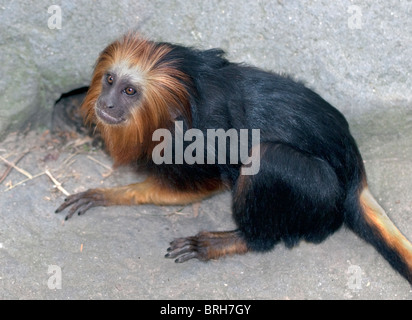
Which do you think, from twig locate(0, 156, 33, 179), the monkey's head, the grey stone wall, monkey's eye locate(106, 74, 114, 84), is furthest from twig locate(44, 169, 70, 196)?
monkey's eye locate(106, 74, 114, 84)

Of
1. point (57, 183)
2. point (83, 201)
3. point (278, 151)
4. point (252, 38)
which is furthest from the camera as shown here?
point (57, 183)

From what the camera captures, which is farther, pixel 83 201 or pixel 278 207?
pixel 83 201

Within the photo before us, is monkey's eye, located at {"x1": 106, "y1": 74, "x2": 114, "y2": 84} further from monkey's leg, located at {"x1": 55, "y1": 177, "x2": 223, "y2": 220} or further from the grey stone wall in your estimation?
the grey stone wall

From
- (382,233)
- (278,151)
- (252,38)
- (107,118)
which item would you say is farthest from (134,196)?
(382,233)

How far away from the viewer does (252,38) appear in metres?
5.76

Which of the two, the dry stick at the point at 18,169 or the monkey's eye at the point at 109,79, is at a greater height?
the monkey's eye at the point at 109,79

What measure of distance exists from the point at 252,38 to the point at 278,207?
1939 millimetres

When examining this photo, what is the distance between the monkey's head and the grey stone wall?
110 centimetres

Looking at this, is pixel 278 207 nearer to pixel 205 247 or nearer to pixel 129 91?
pixel 205 247

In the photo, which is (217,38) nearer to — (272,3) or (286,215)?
(272,3)

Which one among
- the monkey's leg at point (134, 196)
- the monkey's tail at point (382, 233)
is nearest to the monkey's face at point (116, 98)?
the monkey's leg at point (134, 196)

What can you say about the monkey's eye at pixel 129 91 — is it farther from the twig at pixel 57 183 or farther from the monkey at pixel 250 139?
the twig at pixel 57 183

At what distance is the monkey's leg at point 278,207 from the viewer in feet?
15.1

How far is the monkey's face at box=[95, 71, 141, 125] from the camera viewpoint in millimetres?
4654
